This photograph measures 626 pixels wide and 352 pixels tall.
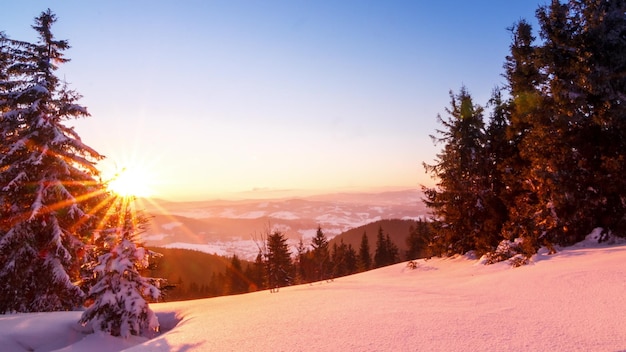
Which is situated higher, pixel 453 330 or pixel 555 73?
pixel 555 73

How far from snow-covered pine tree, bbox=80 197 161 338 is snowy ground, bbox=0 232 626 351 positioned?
15.2 inches

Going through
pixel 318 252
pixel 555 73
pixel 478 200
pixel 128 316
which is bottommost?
pixel 318 252

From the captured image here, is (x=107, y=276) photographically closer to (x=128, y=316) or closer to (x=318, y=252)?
(x=128, y=316)

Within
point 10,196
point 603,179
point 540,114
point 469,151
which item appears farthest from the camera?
point 469,151

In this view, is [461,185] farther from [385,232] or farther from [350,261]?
[385,232]

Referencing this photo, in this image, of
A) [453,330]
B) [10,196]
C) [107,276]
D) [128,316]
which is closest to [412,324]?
[453,330]

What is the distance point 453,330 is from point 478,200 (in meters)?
15.9

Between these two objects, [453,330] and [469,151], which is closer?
[453,330]

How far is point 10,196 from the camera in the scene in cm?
1377

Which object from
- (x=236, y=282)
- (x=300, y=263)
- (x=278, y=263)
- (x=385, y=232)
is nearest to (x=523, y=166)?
(x=278, y=263)

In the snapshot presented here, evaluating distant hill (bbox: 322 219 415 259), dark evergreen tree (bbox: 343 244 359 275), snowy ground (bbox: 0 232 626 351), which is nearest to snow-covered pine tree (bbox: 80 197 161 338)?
snowy ground (bbox: 0 232 626 351)

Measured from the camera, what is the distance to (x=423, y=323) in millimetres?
5004

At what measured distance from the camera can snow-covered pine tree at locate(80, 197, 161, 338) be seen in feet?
27.2

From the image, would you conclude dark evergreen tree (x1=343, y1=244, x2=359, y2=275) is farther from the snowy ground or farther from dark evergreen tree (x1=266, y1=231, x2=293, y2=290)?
the snowy ground
